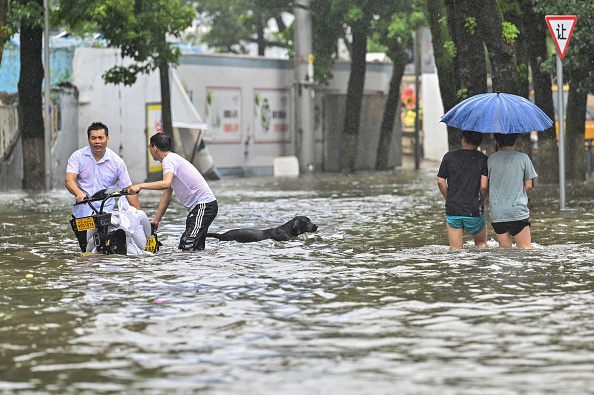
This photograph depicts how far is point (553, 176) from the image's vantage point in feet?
92.4

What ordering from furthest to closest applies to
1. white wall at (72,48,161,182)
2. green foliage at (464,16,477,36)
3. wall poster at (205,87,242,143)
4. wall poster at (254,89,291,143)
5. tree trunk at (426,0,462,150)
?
wall poster at (254,89,291,143)
wall poster at (205,87,242,143)
white wall at (72,48,161,182)
tree trunk at (426,0,462,150)
green foliage at (464,16,477,36)

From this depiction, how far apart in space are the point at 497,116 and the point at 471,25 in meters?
9.08

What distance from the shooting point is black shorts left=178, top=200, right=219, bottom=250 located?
13.8 metres

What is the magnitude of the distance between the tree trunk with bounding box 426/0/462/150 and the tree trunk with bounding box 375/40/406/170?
14492 mm

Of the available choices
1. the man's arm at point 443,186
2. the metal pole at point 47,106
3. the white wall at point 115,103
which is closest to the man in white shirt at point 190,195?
the man's arm at point 443,186

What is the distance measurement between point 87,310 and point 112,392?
302 centimetres

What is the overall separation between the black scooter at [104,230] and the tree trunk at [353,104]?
27396mm

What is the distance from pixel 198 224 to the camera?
1387cm

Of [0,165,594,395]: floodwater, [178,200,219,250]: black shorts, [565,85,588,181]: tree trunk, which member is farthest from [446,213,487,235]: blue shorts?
[565,85,588,181]: tree trunk

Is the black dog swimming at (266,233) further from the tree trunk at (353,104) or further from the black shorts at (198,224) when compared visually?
the tree trunk at (353,104)

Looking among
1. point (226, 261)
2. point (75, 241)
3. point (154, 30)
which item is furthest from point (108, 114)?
point (226, 261)

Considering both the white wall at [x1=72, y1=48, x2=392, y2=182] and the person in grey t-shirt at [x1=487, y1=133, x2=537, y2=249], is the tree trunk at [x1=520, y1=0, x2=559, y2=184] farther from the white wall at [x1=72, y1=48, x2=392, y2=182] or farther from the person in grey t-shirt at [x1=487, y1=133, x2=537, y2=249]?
the person in grey t-shirt at [x1=487, y1=133, x2=537, y2=249]

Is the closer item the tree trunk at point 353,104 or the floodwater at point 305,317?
the floodwater at point 305,317

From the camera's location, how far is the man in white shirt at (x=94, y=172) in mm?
13289
